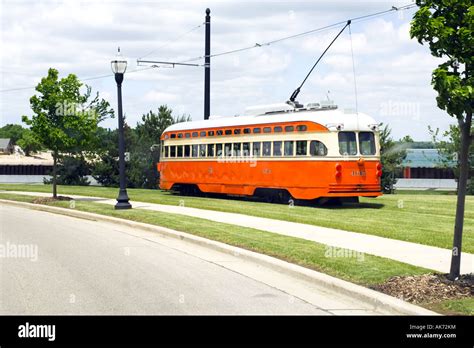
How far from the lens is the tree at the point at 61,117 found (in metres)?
27.5

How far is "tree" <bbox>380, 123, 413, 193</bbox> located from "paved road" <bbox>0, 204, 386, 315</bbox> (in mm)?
26562

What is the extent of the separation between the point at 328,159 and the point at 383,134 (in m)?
20.1

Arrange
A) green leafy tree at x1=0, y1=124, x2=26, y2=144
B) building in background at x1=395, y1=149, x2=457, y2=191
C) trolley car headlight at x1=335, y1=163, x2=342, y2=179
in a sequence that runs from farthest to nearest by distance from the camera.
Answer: green leafy tree at x1=0, y1=124, x2=26, y2=144
building in background at x1=395, y1=149, x2=457, y2=191
trolley car headlight at x1=335, y1=163, x2=342, y2=179

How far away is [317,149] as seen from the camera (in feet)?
80.7

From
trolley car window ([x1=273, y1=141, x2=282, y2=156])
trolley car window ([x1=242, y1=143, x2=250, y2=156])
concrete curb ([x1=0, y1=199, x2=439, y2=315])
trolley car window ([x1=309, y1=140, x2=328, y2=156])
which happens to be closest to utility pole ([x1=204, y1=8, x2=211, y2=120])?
trolley car window ([x1=242, y1=143, x2=250, y2=156])

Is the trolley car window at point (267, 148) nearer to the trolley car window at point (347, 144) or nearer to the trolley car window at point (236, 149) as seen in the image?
the trolley car window at point (236, 149)

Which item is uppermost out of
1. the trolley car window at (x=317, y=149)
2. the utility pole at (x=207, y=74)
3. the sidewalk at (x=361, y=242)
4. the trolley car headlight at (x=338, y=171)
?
the utility pole at (x=207, y=74)

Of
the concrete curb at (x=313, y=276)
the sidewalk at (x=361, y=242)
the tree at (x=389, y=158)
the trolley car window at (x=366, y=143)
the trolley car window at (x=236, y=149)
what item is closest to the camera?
the concrete curb at (x=313, y=276)

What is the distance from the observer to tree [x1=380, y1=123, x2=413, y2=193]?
41875 millimetres

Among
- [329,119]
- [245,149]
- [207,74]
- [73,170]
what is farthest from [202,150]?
[73,170]

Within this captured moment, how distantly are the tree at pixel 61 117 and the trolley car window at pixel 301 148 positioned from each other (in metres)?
8.04

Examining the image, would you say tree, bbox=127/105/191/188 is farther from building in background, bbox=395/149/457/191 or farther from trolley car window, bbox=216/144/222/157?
building in background, bbox=395/149/457/191

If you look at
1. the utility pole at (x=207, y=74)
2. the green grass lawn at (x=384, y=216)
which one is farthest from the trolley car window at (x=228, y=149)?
the utility pole at (x=207, y=74)

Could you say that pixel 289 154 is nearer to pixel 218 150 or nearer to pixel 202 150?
pixel 218 150
